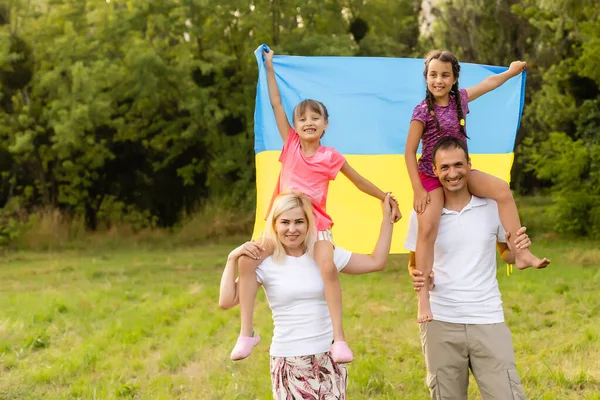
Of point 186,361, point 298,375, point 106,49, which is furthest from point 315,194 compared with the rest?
point 106,49

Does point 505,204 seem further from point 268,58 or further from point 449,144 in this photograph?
point 268,58

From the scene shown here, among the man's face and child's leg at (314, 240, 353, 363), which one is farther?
the man's face

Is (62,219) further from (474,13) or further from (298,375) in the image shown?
(298,375)

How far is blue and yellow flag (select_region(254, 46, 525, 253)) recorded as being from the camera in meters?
5.33

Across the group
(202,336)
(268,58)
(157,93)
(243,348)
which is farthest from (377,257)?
(157,93)

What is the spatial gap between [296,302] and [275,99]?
62.9 inches

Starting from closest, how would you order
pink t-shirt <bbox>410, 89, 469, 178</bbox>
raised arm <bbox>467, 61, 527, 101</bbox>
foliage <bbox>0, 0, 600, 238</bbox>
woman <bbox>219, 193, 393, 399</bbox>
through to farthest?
woman <bbox>219, 193, 393, 399</bbox> < pink t-shirt <bbox>410, 89, 469, 178</bbox> < raised arm <bbox>467, 61, 527, 101</bbox> < foliage <bbox>0, 0, 600, 238</bbox>

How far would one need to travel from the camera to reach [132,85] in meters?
18.9

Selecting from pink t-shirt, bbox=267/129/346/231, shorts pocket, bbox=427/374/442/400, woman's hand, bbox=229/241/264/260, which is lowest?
shorts pocket, bbox=427/374/442/400

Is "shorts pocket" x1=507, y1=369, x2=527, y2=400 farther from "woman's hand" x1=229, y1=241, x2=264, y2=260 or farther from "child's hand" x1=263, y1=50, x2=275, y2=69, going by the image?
"child's hand" x1=263, y1=50, x2=275, y2=69

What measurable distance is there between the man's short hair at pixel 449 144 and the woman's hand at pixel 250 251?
3.19 feet

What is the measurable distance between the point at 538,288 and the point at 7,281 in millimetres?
8086

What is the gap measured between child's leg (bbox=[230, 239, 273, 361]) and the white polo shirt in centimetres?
84

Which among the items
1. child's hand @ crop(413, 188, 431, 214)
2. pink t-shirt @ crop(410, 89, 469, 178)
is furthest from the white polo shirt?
pink t-shirt @ crop(410, 89, 469, 178)
